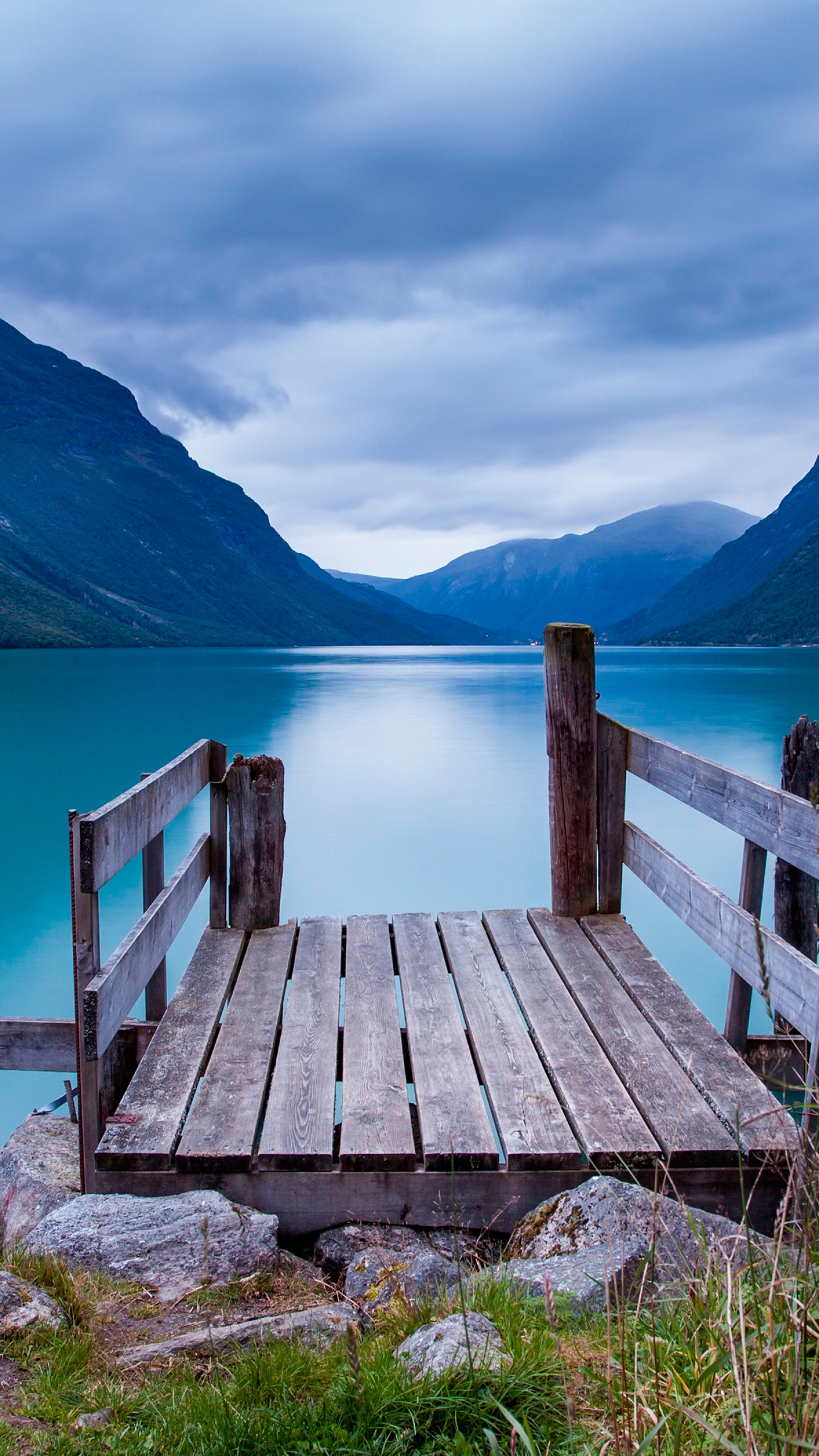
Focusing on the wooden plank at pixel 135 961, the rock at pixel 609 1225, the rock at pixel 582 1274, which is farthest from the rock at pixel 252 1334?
the wooden plank at pixel 135 961

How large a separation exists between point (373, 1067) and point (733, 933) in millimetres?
1379

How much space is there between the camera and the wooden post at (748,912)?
3480 mm

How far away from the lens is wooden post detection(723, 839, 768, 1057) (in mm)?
3480

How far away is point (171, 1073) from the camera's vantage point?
10.8 feet

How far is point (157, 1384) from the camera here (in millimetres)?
1944

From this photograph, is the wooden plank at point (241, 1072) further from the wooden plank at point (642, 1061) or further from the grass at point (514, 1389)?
the wooden plank at point (642, 1061)

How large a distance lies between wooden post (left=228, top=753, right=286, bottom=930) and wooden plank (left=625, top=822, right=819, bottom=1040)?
1.84 m

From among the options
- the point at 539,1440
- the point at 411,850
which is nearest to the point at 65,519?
the point at 411,850

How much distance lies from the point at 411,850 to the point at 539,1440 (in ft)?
36.0

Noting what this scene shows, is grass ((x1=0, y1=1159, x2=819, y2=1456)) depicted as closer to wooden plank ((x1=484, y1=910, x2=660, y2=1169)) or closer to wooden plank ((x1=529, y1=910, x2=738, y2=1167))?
wooden plank ((x1=529, y1=910, x2=738, y2=1167))

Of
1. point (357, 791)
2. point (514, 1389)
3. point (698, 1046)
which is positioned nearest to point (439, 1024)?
point (698, 1046)

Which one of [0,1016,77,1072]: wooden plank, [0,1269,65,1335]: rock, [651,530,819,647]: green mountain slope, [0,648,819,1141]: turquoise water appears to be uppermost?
[651,530,819,647]: green mountain slope

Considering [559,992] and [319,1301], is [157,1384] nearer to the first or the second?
[319,1301]

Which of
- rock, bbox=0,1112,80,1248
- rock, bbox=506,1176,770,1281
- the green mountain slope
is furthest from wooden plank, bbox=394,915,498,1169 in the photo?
the green mountain slope
